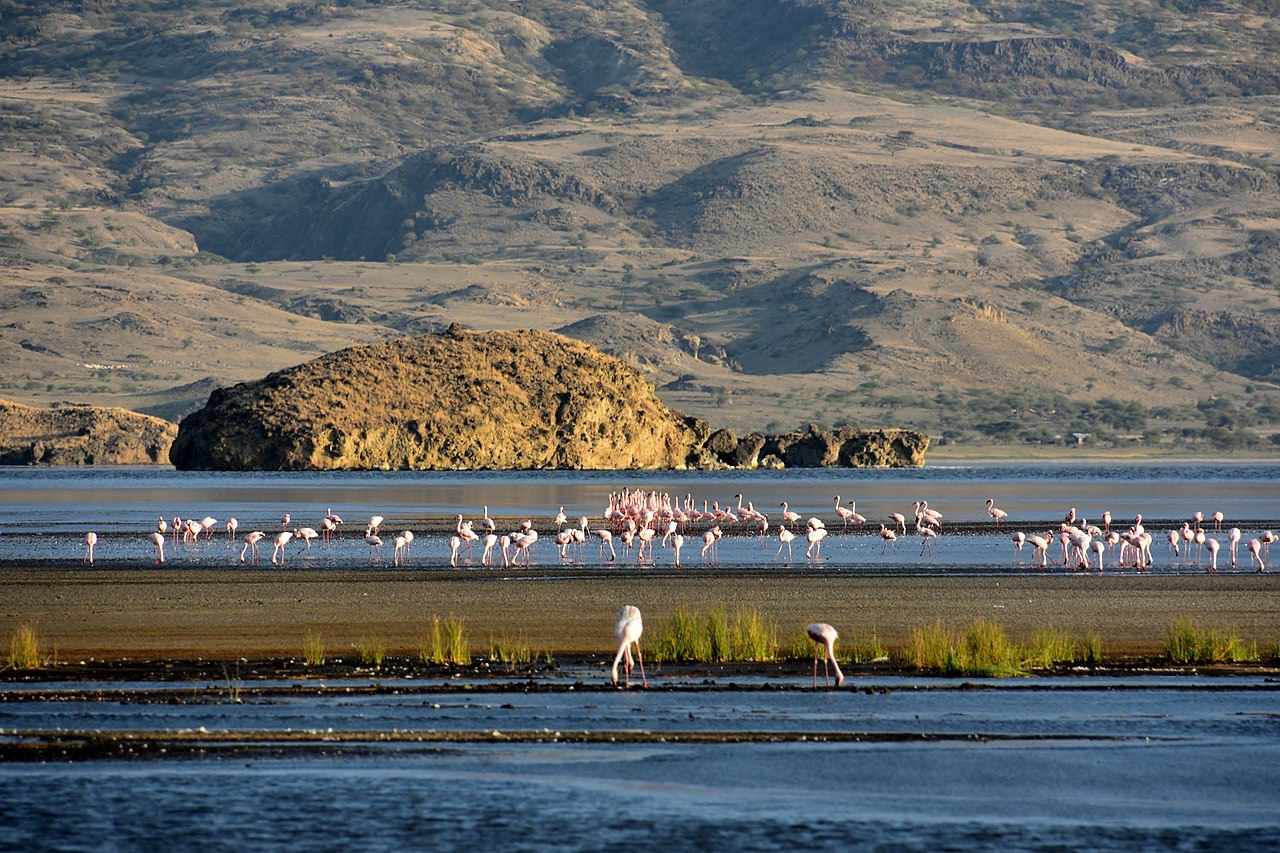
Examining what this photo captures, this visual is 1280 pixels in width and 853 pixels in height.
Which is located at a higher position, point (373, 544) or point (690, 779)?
point (373, 544)

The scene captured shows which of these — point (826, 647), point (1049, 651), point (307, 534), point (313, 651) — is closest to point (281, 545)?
point (307, 534)

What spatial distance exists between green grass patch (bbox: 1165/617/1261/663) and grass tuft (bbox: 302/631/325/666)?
10.3 meters

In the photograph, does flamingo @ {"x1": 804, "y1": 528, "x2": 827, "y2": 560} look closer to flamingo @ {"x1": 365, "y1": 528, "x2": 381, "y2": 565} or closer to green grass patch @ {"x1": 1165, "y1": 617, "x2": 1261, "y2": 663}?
flamingo @ {"x1": 365, "y1": 528, "x2": 381, "y2": 565}

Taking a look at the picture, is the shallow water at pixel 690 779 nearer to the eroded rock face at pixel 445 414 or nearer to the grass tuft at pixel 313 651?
the grass tuft at pixel 313 651

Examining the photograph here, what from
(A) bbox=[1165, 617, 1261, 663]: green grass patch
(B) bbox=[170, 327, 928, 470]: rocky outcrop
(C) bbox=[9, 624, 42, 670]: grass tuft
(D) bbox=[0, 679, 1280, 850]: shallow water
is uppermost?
(B) bbox=[170, 327, 928, 470]: rocky outcrop

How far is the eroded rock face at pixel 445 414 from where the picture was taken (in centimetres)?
13638

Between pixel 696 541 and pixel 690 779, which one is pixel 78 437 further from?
pixel 690 779

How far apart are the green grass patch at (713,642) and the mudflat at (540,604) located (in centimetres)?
128

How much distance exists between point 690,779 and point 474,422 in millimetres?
123326

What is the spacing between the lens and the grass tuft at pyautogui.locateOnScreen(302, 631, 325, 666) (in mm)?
27641

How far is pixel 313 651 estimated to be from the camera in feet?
91.7

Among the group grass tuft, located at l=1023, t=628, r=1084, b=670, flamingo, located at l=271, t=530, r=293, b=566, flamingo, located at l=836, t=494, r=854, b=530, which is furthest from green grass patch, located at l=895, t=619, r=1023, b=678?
flamingo, located at l=836, t=494, r=854, b=530

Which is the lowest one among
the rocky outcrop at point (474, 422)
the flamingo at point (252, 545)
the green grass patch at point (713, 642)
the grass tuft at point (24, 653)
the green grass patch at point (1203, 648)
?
the green grass patch at point (1203, 648)

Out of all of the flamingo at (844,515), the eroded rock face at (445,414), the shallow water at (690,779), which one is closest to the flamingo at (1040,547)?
the flamingo at (844,515)
